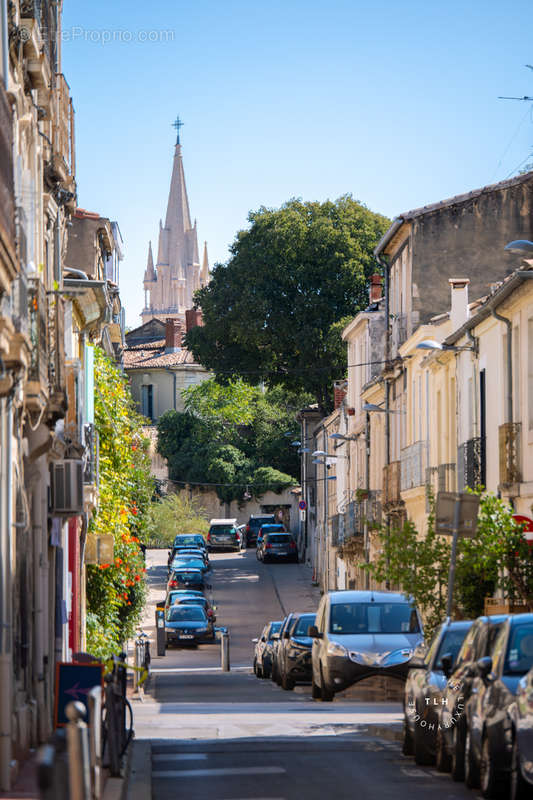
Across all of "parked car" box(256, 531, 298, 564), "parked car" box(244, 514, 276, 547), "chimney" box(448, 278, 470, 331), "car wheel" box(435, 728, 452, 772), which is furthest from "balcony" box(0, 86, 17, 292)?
"parked car" box(244, 514, 276, 547)

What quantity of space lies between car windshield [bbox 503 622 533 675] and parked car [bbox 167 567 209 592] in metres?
45.4

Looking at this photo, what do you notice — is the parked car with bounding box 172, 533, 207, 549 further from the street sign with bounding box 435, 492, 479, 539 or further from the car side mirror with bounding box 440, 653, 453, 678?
the car side mirror with bounding box 440, 653, 453, 678

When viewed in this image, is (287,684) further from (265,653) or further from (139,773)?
(139,773)

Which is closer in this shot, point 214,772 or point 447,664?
point 447,664

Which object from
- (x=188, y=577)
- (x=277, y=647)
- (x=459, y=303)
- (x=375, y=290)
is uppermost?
(x=375, y=290)

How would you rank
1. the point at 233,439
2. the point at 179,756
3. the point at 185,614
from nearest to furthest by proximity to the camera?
the point at 179,756
the point at 185,614
the point at 233,439

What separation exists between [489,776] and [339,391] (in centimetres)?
4712

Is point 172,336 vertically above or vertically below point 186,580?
above

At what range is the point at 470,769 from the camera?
40.6ft

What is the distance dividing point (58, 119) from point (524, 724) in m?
13.3

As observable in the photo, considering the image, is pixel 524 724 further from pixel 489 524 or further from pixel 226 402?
pixel 226 402

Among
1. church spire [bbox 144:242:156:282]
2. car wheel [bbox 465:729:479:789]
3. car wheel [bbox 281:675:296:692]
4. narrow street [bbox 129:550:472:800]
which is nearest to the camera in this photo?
car wheel [bbox 465:729:479:789]

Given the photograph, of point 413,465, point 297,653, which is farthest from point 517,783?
point 413,465

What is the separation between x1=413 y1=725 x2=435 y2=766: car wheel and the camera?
1449 cm
